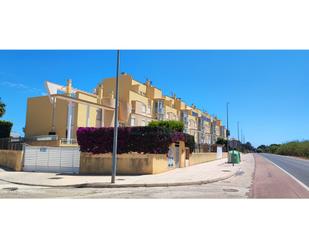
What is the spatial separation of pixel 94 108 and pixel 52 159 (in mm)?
13208

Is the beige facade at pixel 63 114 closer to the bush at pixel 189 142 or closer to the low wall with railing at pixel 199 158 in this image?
the bush at pixel 189 142

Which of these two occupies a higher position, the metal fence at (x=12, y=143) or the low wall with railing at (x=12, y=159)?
the metal fence at (x=12, y=143)

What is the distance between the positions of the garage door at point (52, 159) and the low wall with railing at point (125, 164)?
0.75 m

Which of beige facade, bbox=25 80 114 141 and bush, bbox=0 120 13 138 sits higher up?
beige facade, bbox=25 80 114 141

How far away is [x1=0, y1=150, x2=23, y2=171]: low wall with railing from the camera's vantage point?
18828mm

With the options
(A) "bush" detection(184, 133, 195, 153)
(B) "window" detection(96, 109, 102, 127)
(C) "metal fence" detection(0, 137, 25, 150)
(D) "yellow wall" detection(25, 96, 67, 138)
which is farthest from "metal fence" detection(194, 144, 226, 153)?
(C) "metal fence" detection(0, 137, 25, 150)

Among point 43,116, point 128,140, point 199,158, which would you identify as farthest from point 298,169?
point 43,116

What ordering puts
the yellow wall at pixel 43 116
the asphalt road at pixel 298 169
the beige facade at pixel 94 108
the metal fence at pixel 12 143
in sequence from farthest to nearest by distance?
the yellow wall at pixel 43 116 < the beige facade at pixel 94 108 < the metal fence at pixel 12 143 < the asphalt road at pixel 298 169

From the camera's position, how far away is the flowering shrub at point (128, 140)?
1731 cm

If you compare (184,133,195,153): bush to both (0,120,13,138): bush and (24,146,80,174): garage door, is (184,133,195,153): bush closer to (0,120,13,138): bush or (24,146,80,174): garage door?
(24,146,80,174): garage door

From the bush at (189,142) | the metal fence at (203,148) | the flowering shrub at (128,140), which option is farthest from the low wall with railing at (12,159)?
the metal fence at (203,148)

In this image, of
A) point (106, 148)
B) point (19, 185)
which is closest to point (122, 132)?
point (106, 148)

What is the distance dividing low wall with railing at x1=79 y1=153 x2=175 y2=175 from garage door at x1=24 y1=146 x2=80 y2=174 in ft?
2.45
